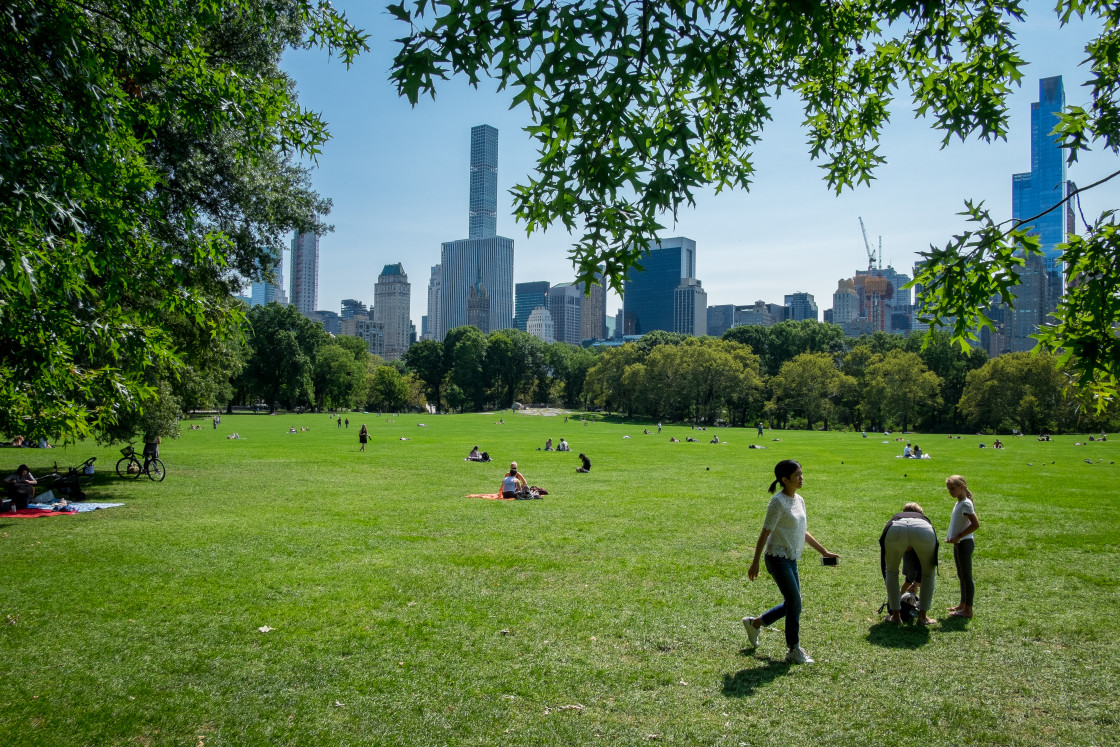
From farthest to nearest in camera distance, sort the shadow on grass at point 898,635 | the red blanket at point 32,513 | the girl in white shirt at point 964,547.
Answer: the red blanket at point 32,513
the girl in white shirt at point 964,547
the shadow on grass at point 898,635

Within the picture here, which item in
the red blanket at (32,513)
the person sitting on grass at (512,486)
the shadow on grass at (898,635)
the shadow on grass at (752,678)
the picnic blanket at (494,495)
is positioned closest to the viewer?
the shadow on grass at (752,678)

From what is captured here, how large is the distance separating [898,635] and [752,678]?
2.34 meters

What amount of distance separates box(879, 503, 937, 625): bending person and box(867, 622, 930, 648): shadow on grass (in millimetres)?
120

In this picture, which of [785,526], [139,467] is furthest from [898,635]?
[139,467]

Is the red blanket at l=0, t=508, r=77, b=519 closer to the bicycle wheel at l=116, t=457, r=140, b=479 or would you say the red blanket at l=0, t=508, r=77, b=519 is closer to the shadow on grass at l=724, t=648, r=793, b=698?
the bicycle wheel at l=116, t=457, r=140, b=479

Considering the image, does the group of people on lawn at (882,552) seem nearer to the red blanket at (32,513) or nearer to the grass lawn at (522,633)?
the grass lawn at (522,633)

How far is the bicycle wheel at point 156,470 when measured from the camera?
2362 cm

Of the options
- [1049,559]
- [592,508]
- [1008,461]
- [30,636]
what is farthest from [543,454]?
[30,636]

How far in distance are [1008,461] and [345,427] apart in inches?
2121

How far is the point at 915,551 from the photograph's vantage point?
811 cm

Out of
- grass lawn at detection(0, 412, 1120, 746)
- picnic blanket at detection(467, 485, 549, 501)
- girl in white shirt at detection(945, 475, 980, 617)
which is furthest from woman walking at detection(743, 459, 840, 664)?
picnic blanket at detection(467, 485, 549, 501)

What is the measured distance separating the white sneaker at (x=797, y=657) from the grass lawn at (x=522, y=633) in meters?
0.10

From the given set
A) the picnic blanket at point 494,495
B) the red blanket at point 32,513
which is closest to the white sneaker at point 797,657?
the picnic blanket at point 494,495

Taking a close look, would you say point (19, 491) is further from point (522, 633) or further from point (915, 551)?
point (915, 551)
